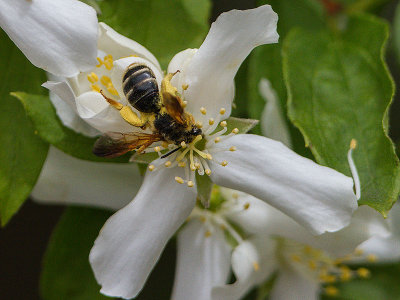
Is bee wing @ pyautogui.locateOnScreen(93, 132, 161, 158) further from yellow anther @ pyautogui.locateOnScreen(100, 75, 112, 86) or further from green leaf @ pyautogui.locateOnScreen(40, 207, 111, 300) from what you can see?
Result: green leaf @ pyautogui.locateOnScreen(40, 207, 111, 300)

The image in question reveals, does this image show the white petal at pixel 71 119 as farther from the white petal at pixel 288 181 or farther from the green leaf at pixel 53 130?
the white petal at pixel 288 181

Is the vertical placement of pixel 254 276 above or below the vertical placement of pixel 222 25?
below

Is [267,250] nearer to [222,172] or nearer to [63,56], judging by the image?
[222,172]

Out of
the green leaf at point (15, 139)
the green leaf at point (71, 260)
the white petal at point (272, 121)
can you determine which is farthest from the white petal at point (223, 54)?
the green leaf at point (71, 260)

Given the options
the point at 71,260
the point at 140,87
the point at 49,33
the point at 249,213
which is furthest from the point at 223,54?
the point at 71,260

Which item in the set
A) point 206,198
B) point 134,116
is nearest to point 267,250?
point 206,198

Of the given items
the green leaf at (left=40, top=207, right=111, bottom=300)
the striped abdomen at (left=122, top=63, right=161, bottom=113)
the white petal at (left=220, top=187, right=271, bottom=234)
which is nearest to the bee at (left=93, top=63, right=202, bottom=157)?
the striped abdomen at (left=122, top=63, right=161, bottom=113)

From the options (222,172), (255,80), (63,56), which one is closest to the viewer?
(63,56)
